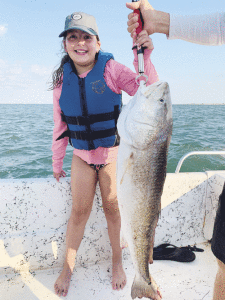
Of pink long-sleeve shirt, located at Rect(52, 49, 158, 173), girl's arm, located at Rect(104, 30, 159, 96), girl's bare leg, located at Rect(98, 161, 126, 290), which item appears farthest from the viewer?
girl's bare leg, located at Rect(98, 161, 126, 290)

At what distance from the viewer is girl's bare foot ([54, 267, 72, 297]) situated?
243cm

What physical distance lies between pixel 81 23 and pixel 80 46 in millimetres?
194

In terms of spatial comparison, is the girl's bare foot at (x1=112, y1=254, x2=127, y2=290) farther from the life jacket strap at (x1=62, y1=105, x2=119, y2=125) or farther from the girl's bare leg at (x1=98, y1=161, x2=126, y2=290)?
the life jacket strap at (x1=62, y1=105, x2=119, y2=125)

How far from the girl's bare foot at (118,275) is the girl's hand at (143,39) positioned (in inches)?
86.8

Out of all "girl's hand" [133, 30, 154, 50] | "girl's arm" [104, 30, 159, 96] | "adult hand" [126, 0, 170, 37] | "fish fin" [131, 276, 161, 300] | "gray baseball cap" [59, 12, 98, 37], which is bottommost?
"fish fin" [131, 276, 161, 300]

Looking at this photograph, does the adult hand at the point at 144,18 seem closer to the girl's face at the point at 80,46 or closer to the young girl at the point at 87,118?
the young girl at the point at 87,118

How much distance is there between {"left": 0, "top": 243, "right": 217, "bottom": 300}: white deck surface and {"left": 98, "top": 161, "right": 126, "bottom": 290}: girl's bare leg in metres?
0.10

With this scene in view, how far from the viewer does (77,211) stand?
8.29ft

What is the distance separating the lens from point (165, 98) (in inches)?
63.1

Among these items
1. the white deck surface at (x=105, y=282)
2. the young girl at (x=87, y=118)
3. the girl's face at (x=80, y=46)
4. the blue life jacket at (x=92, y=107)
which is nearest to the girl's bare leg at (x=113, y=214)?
the young girl at (x=87, y=118)

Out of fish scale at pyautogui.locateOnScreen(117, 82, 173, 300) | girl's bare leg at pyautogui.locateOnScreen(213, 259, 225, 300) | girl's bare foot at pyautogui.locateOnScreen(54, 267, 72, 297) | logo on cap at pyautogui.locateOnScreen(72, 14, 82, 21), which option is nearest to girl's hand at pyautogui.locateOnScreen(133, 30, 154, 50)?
fish scale at pyautogui.locateOnScreen(117, 82, 173, 300)

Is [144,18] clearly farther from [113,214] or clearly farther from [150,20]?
[113,214]

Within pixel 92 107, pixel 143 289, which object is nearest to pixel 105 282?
pixel 143 289

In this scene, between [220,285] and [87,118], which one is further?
[87,118]
